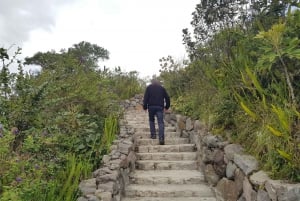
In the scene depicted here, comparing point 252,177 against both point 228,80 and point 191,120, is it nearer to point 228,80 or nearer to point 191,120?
point 228,80

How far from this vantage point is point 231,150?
511cm

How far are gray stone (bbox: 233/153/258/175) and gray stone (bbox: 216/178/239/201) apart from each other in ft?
1.42

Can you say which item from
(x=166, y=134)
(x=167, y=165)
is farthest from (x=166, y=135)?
(x=167, y=165)

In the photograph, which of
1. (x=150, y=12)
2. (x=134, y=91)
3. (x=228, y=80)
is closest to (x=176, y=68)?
(x=150, y=12)

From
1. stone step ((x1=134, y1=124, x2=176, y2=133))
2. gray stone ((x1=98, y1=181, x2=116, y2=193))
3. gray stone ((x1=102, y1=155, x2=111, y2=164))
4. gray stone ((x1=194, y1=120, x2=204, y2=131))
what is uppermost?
gray stone ((x1=194, y1=120, x2=204, y2=131))

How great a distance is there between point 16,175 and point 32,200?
0.49m

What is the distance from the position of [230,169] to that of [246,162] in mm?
688

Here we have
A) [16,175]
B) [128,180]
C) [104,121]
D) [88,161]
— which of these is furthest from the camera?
[104,121]

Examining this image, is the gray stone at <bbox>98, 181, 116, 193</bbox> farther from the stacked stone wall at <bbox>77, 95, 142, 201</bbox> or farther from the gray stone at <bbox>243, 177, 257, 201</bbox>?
the gray stone at <bbox>243, 177, 257, 201</bbox>

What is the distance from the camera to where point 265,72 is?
5.09 meters

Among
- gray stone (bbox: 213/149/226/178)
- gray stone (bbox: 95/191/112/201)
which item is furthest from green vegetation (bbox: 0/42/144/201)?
gray stone (bbox: 213/149/226/178)

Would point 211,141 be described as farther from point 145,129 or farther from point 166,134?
point 145,129

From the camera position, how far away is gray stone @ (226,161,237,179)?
495 cm

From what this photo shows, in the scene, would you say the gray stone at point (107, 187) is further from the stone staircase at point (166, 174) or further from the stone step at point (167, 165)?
the stone step at point (167, 165)
